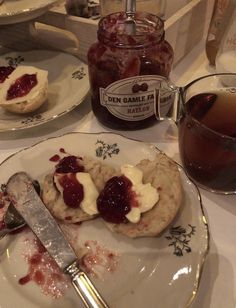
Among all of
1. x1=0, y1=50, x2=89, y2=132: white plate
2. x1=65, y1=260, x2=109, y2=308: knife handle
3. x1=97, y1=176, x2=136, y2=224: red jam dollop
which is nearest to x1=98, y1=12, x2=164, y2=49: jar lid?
x1=0, y1=50, x2=89, y2=132: white plate

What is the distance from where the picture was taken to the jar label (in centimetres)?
73

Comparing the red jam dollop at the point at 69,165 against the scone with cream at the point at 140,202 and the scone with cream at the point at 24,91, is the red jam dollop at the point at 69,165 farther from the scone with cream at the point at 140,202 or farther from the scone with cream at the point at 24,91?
the scone with cream at the point at 24,91

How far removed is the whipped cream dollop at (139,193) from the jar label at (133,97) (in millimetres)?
172

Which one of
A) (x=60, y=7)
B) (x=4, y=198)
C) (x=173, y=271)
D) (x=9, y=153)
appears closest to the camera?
(x=173, y=271)

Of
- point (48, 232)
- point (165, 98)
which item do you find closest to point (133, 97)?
point (165, 98)

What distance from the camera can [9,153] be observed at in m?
0.77

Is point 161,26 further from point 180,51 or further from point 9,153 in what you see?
point 9,153

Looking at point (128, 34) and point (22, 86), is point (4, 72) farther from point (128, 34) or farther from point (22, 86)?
point (128, 34)

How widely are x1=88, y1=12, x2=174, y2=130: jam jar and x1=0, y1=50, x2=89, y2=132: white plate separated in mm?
96

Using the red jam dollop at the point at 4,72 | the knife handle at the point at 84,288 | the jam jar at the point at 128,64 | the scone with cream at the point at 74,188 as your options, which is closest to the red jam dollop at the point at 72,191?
the scone with cream at the point at 74,188

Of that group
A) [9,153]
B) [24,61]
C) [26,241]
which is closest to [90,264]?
[26,241]

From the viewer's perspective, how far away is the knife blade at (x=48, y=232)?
1.68ft

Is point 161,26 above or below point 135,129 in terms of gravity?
above

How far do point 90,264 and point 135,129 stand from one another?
352 mm
